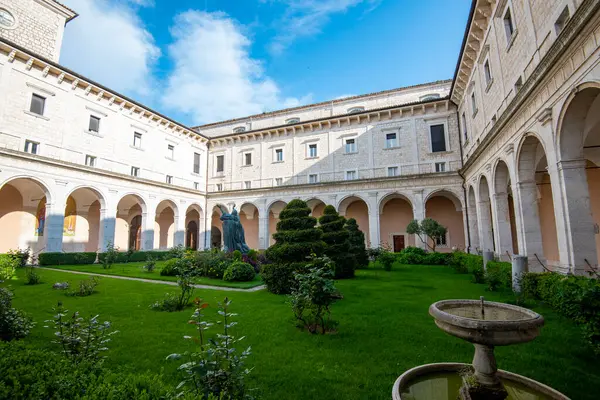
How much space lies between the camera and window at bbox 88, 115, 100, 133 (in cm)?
2120

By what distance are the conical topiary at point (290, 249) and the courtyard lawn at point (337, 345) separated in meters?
1.15

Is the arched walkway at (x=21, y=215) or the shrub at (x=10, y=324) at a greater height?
the arched walkway at (x=21, y=215)

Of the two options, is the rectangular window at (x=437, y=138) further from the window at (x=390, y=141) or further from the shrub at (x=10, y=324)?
the shrub at (x=10, y=324)

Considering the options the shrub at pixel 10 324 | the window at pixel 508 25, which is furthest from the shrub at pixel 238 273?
the window at pixel 508 25

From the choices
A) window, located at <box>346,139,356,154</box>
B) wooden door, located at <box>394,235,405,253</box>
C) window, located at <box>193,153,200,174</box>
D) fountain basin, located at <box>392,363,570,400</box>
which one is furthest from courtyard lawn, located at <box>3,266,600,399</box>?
window, located at <box>193,153,200,174</box>

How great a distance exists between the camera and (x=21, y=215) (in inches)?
794

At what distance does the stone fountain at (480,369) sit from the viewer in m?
2.83

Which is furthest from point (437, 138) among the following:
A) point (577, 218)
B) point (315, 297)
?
point (315, 297)

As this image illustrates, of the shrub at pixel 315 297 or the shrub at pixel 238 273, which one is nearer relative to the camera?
the shrub at pixel 315 297

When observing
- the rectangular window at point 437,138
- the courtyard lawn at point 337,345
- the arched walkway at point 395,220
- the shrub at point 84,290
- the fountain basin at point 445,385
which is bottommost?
the courtyard lawn at point 337,345

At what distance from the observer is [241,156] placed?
3053 cm

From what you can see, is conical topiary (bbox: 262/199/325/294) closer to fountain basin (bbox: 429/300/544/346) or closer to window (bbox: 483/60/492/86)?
fountain basin (bbox: 429/300/544/346)

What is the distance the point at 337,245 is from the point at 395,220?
14854 millimetres

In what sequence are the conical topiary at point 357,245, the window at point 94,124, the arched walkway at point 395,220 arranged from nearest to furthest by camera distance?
the conical topiary at point 357,245, the window at point 94,124, the arched walkway at point 395,220
